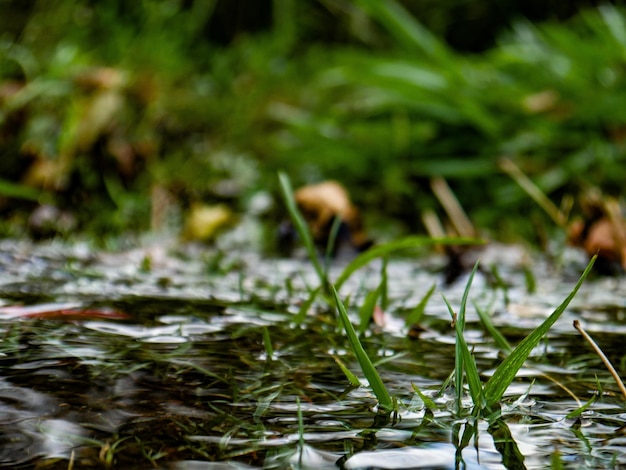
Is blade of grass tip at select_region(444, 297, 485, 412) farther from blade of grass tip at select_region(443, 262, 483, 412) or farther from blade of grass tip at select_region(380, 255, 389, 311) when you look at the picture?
blade of grass tip at select_region(380, 255, 389, 311)

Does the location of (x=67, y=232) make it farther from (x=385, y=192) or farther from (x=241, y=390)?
(x=241, y=390)

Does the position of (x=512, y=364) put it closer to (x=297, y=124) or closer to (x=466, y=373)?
(x=466, y=373)

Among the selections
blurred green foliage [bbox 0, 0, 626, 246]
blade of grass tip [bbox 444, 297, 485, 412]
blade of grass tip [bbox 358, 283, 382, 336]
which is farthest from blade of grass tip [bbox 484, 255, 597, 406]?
blurred green foliage [bbox 0, 0, 626, 246]

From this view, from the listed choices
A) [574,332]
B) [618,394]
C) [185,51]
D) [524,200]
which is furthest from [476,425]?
[185,51]

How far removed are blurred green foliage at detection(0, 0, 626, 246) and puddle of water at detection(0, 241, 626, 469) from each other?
112cm

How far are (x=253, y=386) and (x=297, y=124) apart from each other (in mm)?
2190

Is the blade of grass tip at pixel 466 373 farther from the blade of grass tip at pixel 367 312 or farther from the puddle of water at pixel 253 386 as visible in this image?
the blade of grass tip at pixel 367 312

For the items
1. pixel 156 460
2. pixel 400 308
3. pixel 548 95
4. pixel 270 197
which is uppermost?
pixel 548 95

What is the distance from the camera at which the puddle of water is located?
1.84 ft

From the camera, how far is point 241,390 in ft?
2.33

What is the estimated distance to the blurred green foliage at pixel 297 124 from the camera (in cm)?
249

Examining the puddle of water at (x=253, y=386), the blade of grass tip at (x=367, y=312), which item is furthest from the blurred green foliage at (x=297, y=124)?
the blade of grass tip at (x=367, y=312)

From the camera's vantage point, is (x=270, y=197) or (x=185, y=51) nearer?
(x=270, y=197)

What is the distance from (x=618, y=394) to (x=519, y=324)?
0.39m
